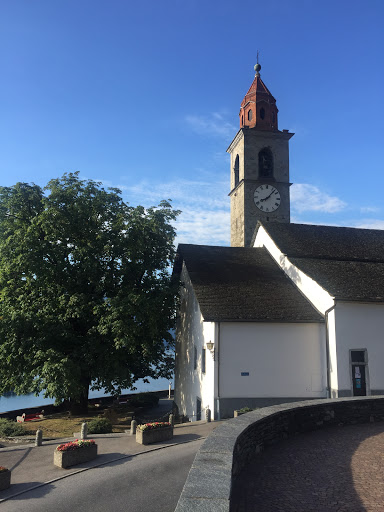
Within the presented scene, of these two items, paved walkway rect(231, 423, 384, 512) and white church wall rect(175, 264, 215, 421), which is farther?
white church wall rect(175, 264, 215, 421)

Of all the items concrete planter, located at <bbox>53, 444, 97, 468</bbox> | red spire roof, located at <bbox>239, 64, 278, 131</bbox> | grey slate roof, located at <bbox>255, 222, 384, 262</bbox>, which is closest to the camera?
concrete planter, located at <bbox>53, 444, 97, 468</bbox>

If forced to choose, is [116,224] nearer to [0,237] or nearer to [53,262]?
[53,262]

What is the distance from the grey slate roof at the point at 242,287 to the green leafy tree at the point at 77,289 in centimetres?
244

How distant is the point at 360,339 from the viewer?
19.7 metres

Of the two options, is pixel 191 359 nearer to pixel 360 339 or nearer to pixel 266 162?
pixel 360 339

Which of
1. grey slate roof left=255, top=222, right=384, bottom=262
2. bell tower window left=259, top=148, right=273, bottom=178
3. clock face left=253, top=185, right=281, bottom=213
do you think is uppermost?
bell tower window left=259, top=148, right=273, bottom=178

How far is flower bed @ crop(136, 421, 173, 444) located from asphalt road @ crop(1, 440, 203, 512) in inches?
93.0

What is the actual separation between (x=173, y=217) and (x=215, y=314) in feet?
27.4

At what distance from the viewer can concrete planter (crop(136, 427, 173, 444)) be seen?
15.2 meters

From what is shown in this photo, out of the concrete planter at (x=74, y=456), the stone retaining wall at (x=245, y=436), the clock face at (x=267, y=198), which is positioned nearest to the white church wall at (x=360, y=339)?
the stone retaining wall at (x=245, y=436)

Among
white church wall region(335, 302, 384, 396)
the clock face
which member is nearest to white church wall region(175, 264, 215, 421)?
white church wall region(335, 302, 384, 396)

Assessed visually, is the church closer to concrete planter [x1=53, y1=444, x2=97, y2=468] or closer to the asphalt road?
concrete planter [x1=53, y1=444, x2=97, y2=468]

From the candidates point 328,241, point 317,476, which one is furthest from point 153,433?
point 328,241

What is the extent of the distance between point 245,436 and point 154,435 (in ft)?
26.6
